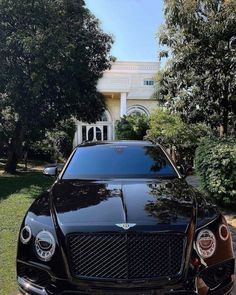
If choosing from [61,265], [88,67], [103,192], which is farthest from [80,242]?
[88,67]

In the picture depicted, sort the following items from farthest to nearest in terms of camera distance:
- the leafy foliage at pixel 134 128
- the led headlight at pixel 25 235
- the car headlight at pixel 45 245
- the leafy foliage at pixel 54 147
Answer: the leafy foliage at pixel 134 128
the leafy foliage at pixel 54 147
the led headlight at pixel 25 235
the car headlight at pixel 45 245

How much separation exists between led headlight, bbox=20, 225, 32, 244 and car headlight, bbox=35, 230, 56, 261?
0.10 m

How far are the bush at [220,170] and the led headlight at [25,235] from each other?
217 inches

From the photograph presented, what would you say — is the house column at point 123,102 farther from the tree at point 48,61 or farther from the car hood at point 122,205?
the car hood at point 122,205

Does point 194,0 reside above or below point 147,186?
above

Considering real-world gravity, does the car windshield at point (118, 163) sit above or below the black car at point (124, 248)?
above

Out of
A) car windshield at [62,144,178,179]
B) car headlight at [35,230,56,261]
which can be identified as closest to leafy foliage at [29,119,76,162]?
car windshield at [62,144,178,179]

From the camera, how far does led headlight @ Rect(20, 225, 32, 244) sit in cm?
388

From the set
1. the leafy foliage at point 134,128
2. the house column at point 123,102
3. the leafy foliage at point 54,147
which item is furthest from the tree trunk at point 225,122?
the house column at point 123,102

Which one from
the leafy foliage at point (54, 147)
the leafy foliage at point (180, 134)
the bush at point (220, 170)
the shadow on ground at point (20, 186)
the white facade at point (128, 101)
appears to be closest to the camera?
the bush at point (220, 170)

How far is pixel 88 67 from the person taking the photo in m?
17.9

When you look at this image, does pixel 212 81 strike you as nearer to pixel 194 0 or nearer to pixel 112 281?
pixel 194 0

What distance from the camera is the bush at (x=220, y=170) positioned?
28.8 feet

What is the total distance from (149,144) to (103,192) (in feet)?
6.85
